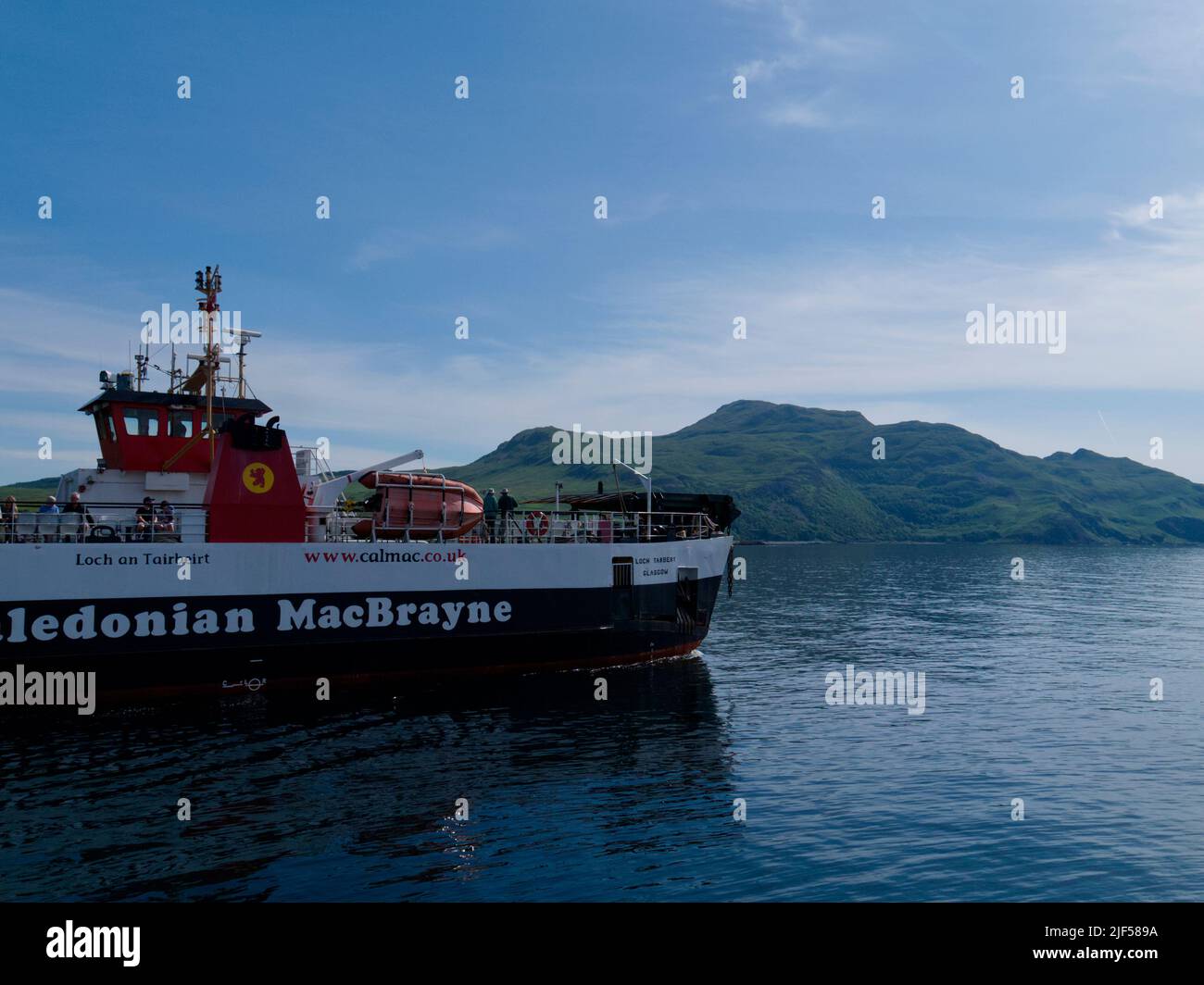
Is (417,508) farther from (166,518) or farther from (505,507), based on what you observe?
(166,518)

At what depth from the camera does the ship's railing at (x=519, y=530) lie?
30.6 meters

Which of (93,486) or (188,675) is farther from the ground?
(93,486)

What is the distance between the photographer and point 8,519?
85.4ft

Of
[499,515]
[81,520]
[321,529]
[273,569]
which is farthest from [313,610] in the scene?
[499,515]

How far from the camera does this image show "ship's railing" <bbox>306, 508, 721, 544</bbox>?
3056 cm

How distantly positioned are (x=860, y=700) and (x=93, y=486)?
96.7 ft

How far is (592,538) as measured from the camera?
117 ft

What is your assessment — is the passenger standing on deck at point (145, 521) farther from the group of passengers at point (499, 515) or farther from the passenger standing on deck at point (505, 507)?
the passenger standing on deck at point (505, 507)

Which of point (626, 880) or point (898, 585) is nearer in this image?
point (626, 880)

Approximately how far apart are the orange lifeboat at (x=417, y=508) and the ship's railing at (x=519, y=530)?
10 centimetres

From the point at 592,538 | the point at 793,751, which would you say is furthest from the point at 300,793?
the point at 592,538
